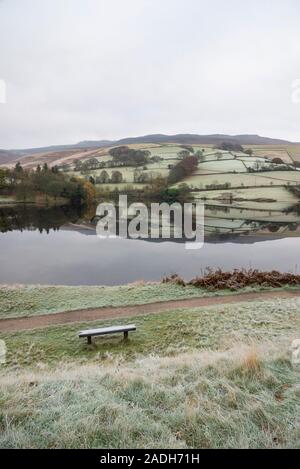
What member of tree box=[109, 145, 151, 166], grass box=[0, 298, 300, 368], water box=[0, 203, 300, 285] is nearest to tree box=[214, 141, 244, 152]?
tree box=[109, 145, 151, 166]

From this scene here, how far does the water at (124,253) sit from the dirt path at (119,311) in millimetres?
4047

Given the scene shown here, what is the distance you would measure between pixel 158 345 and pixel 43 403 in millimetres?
4005

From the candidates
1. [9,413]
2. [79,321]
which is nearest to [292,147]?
[79,321]

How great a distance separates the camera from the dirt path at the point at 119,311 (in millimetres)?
8344

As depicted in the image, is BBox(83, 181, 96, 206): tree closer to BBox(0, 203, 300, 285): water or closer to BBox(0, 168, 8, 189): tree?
BBox(0, 168, 8, 189): tree

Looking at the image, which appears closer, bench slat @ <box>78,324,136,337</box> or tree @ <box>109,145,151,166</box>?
bench slat @ <box>78,324,136,337</box>

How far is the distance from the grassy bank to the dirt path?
0.28 m

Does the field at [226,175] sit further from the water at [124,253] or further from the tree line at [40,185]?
the water at [124,253]

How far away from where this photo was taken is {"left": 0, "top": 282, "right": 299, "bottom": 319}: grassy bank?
9.55 meters

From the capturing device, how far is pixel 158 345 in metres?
6.82

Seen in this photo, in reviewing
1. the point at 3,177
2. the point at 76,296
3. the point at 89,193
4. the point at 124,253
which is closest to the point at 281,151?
the point at 89,193

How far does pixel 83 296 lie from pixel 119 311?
2.08 metres

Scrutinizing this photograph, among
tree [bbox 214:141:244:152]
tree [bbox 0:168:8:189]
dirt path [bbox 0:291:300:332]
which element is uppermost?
tree [bbox 214:141:244:152]

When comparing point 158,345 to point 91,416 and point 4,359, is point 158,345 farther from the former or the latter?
point 91,416
